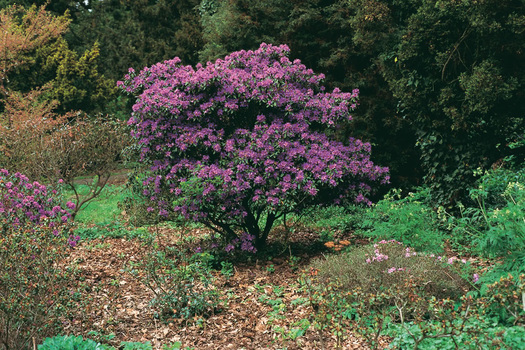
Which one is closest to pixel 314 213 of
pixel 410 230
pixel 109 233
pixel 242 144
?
pixel 410 230

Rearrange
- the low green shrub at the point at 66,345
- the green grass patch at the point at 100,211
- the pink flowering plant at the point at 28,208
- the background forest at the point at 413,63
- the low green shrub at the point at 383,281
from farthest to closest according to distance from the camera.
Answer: the green grass patch at the point at 100,211, the background forest at the point at 413,63, the pink flowering plant at the point at 28,208, the low green shrub at the point at 383,281, the low green shrub at the point at 66,345

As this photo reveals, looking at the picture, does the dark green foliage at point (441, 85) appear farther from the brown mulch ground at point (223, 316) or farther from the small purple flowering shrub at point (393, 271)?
the brown mulch ground at point (223, 316)

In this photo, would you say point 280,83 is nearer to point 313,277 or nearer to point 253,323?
point 313,277

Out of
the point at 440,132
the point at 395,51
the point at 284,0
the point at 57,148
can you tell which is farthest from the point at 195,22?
the point at 440,132

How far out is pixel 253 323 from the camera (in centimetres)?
483

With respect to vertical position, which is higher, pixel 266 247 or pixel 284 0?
pixel 284 0

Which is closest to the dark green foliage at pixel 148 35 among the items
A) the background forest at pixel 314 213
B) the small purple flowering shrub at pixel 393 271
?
the background forest at pixel 314 213

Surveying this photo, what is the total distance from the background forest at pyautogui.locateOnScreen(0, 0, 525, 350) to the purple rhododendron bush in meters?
0.04

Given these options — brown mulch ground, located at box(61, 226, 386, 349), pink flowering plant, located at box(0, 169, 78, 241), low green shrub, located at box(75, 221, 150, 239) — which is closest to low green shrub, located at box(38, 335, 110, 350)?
brown mulch ground, located at box(61, 226, 386, 349)

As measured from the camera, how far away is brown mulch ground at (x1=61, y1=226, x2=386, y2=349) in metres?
4.45

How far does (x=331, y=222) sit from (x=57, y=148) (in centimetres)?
517

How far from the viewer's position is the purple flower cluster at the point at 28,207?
4.55 m

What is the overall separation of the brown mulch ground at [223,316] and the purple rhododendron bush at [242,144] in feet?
2.72

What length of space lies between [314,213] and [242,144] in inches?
89.0
